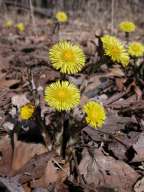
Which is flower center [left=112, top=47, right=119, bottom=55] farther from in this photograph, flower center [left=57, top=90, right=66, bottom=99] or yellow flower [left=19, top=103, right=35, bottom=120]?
yellow flower [left=19, top=103, right=35, bottom=120]

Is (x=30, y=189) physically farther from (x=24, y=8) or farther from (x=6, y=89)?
(x=24, y=8)

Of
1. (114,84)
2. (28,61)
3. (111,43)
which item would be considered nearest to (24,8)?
(28,61)

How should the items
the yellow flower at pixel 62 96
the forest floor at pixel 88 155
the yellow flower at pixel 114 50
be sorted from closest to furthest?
1. the yellow flower at pixel 62 96
2. the forest floor at pixel 88 155
3. the yellow flower at pixel 114 50

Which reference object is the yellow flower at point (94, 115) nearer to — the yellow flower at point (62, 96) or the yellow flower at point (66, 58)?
the yellow flower at point (62, 96)

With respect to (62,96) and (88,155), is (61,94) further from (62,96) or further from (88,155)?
(88,155)

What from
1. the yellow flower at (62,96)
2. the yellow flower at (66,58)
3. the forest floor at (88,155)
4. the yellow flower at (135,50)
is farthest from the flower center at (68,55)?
the yellow flower at (135,50)

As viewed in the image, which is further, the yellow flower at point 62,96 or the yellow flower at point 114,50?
the yellow flower at point 114,50
